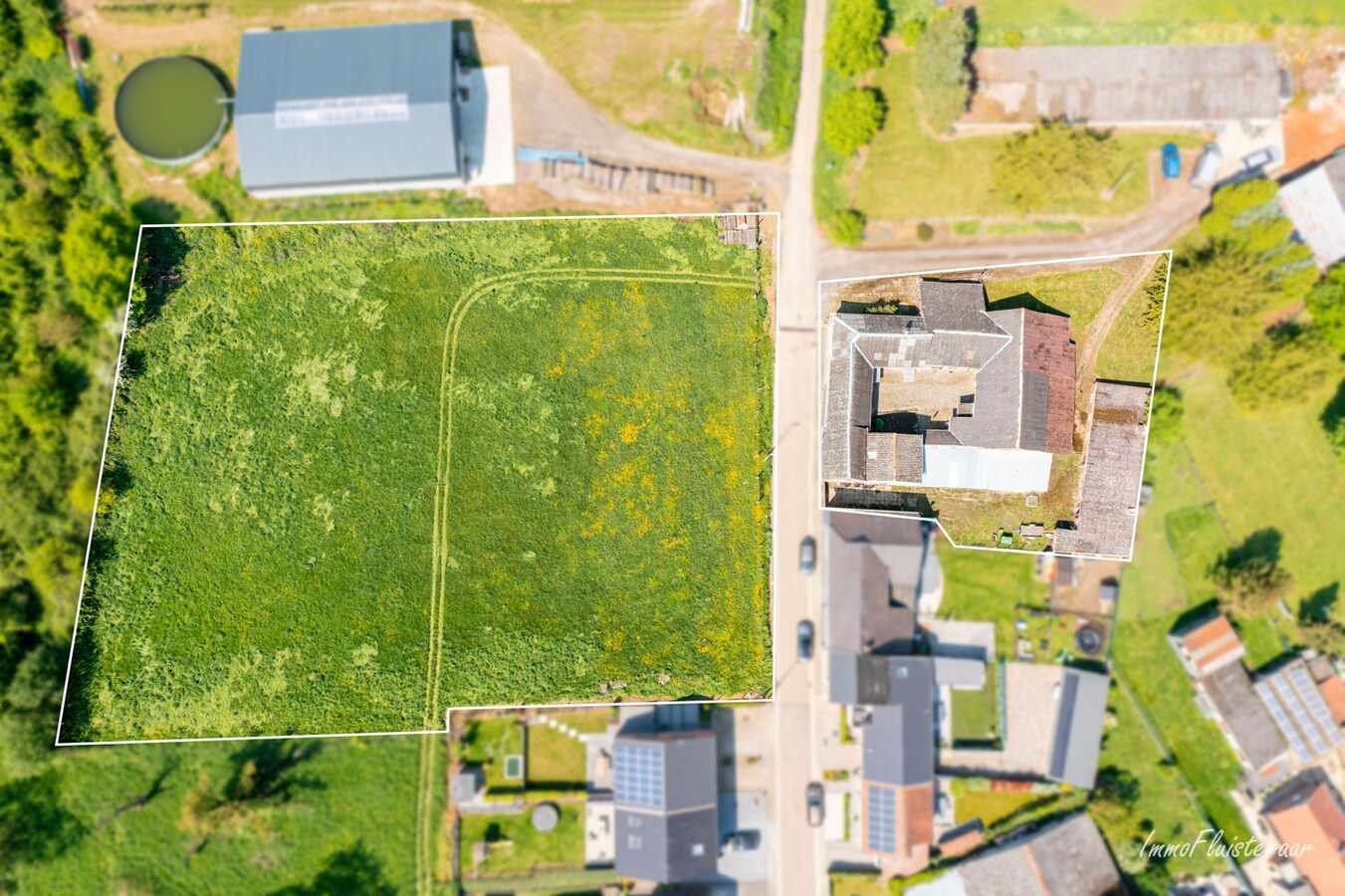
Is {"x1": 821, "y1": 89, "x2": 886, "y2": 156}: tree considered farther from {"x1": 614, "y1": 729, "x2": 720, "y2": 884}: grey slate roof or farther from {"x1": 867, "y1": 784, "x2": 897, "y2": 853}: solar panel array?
{"x1": 867, "y1": 784, "x2": 897, "y2": 853}: solar panel array

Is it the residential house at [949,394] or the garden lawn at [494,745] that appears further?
the garden lawn at [494,745]

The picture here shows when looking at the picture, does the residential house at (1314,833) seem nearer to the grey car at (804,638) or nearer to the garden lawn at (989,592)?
the garden lawn at (989,592)

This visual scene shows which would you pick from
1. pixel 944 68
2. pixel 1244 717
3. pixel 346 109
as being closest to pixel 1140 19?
pixel 944 68

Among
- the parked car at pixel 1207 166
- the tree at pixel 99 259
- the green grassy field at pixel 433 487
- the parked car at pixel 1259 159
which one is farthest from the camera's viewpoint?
the parked car at pixel 1259 159

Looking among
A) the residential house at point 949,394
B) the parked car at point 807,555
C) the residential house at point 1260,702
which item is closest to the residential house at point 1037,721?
the residential house at point 1260,702

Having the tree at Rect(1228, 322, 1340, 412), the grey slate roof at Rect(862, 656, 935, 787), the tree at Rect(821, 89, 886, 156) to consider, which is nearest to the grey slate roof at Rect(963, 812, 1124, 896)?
the grey slate roof at Rect(862, 656, 935, 787)

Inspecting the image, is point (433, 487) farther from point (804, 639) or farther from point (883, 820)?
point (883, 820)
